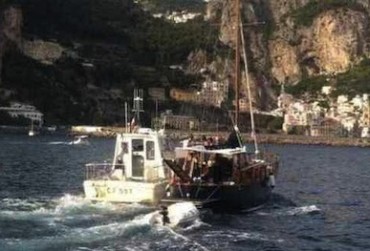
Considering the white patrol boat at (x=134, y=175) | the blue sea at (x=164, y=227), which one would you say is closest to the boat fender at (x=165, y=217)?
the blue sea at (x=164, y=227)

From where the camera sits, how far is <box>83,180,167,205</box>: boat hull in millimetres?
44606

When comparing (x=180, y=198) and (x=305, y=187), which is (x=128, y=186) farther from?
(x=305, y=187)

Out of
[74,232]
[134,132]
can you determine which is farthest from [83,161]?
[74,232]

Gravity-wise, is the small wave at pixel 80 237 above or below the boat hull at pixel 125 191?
below

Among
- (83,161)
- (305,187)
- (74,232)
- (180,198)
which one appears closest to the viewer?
(74,232)

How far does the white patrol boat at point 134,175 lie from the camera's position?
44844 mm

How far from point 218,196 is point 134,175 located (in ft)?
20.0

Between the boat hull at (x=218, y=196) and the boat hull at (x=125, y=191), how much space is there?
106 cm

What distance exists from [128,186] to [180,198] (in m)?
3.46

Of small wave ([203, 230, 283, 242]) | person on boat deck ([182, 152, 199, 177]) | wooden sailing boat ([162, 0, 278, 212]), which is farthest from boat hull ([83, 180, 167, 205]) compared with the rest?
small wave ([203, 230, 283, 242])

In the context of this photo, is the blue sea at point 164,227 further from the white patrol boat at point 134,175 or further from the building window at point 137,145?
the building window at point 137,145

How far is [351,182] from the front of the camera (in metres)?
80.8

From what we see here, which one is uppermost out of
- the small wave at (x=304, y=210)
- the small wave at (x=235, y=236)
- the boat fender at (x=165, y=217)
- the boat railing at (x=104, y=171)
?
the boat railing at (x=104, y=171)

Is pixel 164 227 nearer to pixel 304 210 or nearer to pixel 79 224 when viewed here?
pixel 79 224
